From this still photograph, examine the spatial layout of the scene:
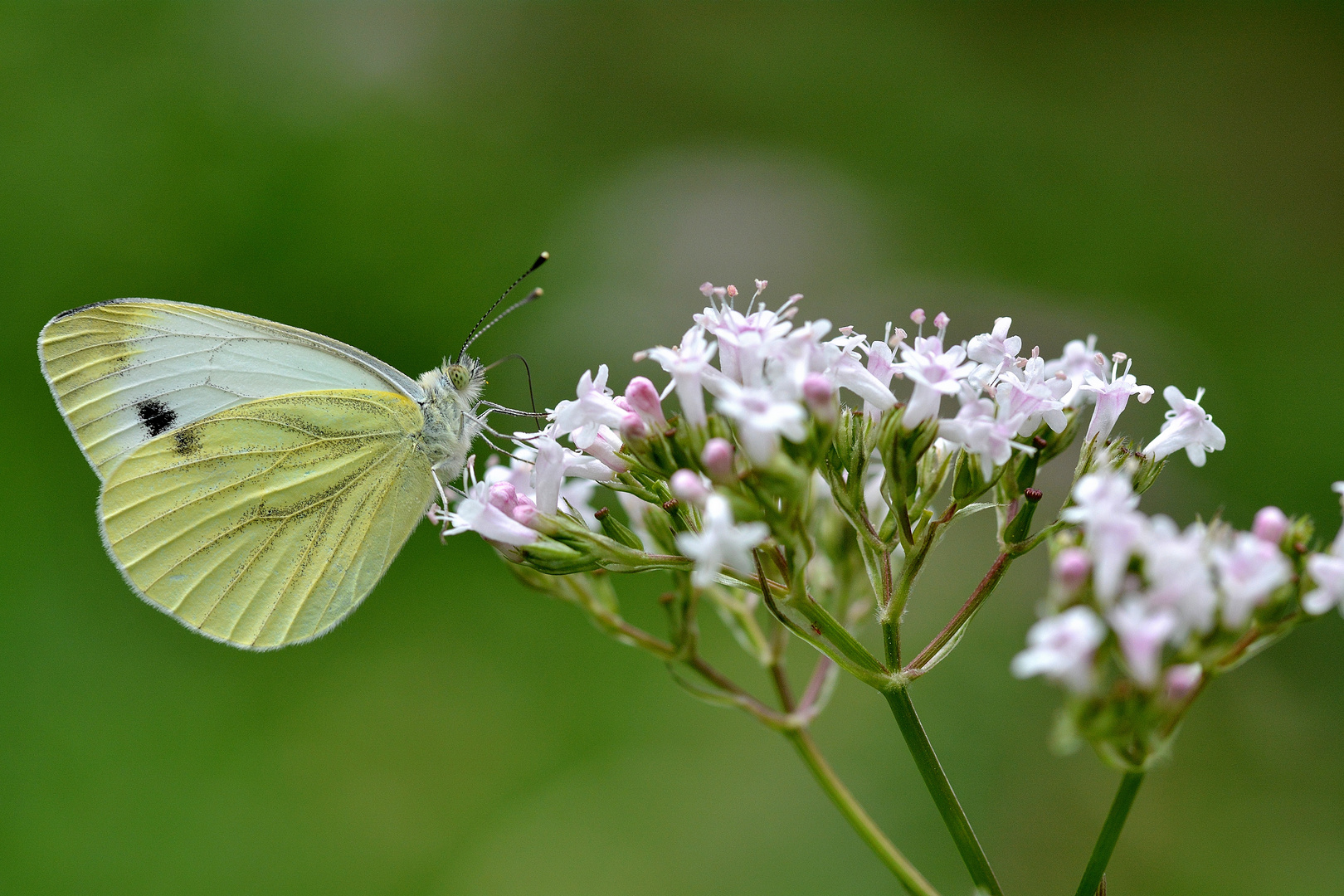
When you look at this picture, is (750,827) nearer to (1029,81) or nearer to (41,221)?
(41,221)

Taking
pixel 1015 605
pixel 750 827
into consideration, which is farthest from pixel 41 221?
pixel 1015 605

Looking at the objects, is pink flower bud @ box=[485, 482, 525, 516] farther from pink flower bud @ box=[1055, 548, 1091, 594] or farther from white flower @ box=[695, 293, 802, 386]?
pink flower bud @ box=[1055, 548, 1091, 594]

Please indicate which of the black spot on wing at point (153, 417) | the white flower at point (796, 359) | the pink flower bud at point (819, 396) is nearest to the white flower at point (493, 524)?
the white flower at point (796, 359)

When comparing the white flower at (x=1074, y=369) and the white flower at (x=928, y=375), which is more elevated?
the white flower at (x=1074, y=369)

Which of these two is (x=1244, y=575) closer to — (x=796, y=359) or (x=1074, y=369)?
(x=1074, y=369)

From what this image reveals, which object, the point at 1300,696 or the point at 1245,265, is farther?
the point at 1245,265

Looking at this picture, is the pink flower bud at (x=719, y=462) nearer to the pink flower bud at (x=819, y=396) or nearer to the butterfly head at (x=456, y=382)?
the pink flower bud at (x=819, y=396)
